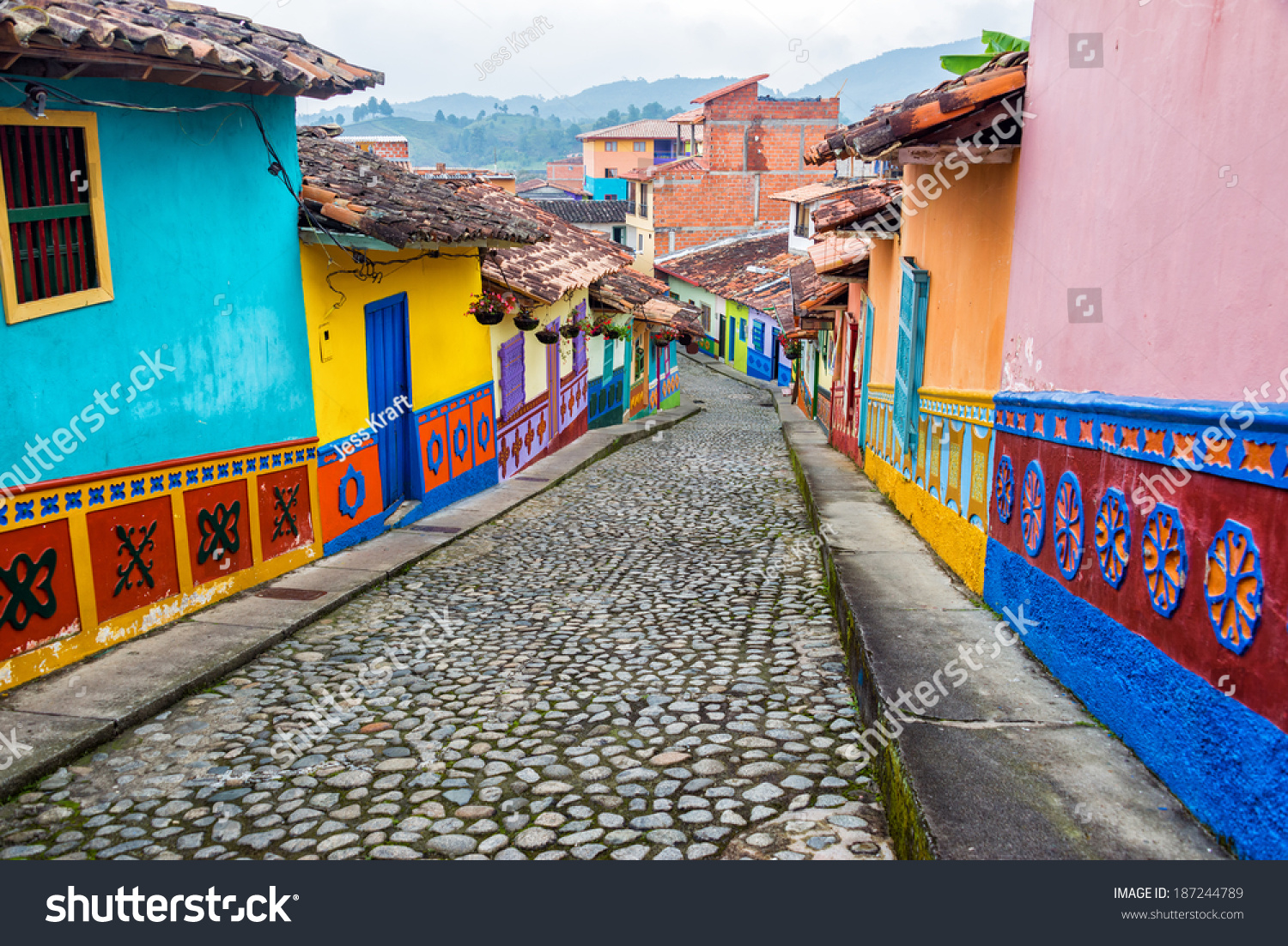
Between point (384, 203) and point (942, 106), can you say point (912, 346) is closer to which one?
point (942, 106)

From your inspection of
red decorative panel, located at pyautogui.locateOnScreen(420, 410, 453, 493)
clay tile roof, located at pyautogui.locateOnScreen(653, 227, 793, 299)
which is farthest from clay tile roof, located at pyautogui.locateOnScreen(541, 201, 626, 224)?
red decorative panel, located at pyautogui.locateOnScreen(420, 410, 453, 493)

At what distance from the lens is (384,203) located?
8.55m

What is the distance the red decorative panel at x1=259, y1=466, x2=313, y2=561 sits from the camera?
7746 mm

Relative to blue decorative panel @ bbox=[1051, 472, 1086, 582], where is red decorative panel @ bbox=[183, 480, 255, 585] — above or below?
below

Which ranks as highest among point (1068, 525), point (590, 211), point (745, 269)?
point (590, 211)

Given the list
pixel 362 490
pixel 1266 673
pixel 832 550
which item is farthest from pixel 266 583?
pixel 1266 673

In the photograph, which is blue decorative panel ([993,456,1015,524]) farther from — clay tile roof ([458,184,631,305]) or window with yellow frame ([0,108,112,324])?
clay tile roof ([458,184,631,305])

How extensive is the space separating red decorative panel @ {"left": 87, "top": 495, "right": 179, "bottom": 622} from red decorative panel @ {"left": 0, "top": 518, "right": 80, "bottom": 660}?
223mm

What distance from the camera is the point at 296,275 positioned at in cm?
805

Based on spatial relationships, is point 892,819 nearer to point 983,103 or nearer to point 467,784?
point 467,784

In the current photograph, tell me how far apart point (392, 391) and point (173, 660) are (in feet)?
14.7

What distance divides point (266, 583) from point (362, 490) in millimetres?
1784

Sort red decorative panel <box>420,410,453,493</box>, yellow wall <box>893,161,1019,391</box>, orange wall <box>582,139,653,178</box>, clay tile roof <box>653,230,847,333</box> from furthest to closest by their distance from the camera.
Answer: orange wall <box>582,139,653,178</box>
clay tile roof <box>653,230,847,333</box>
red decorative panel <box>420,410,453,493</box>
yellow wall <box>893,161,1019,391</box>

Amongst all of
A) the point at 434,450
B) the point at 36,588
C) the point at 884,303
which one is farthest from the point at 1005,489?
the point at 884,303
